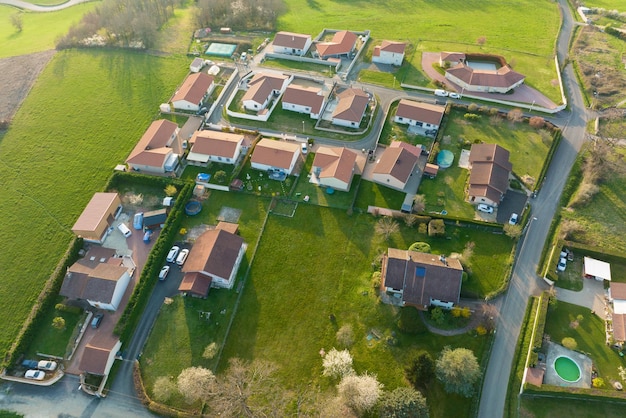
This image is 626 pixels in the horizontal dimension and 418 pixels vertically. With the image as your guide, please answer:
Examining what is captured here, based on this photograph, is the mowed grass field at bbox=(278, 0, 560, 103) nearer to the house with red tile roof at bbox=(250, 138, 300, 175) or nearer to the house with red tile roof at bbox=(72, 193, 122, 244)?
the house with red tile roof at bbox=(250, 138, 300, 175)

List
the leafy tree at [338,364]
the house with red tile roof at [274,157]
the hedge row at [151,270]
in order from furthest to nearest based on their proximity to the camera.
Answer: the house with red tile roof at [274,157] → the hedge row at [151,270] → the leafy tree at [338,364]

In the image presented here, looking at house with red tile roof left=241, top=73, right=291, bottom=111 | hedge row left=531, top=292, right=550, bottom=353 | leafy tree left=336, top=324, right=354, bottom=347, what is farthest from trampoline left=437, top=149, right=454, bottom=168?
house with red tile roof left=241, top=73, right=291, bottom=111

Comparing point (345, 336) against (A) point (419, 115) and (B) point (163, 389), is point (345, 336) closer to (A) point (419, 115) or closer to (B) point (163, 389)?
(B) point (163, 389)

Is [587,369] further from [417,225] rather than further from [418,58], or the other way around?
[418,58]

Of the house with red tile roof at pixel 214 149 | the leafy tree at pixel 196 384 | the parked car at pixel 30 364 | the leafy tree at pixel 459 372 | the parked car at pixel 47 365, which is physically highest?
the house with red tile roof at pixel 214 149

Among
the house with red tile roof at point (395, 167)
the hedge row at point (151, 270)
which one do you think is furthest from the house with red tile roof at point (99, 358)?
the house with red tile roof at point (395, 167)

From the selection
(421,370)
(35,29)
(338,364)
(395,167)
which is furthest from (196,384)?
(35,29)

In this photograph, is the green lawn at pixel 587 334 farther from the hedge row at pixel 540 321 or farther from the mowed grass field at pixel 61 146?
the mowed grass field at pixel 61 146
